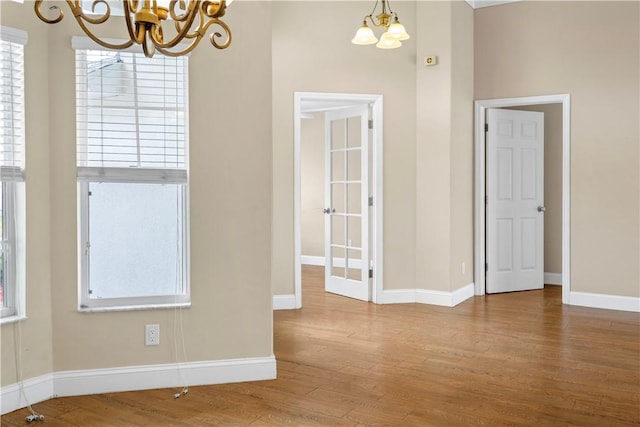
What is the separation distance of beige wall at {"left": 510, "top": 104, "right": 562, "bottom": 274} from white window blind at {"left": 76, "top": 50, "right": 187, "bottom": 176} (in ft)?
16.8

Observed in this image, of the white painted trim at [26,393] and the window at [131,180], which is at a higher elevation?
the window at [131,180]

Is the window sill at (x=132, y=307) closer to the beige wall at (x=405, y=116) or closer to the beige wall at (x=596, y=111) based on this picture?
the beige wall at (x=405, y=116)

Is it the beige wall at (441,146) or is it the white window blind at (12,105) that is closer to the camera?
the white window blind at (12,105)

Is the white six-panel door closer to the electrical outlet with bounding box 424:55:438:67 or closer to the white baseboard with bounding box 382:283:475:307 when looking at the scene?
the white baseboard with bounding box 382:283:475:307

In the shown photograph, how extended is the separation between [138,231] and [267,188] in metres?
0.81

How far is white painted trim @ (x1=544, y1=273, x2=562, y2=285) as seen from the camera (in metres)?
7.09

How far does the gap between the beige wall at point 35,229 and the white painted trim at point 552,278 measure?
594 centimetres

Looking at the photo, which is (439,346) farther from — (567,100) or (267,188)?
(567,100)

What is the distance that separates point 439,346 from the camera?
4344 millimetres

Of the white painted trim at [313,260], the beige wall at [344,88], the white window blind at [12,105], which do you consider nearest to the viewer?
the white window blind at [12,105]

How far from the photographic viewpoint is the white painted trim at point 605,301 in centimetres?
550

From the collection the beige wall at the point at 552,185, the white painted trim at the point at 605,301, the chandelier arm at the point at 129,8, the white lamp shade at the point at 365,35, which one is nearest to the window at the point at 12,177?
the chandelier arm at the point at 129,8

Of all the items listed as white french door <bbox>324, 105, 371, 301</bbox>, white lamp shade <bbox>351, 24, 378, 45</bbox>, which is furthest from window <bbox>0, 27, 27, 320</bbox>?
white french door <bbox>324, 105, 371, 301</bbox>

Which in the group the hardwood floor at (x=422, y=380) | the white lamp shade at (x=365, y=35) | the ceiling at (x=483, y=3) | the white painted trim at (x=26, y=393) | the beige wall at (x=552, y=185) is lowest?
the hardwood floor at (x=422, y=380)
